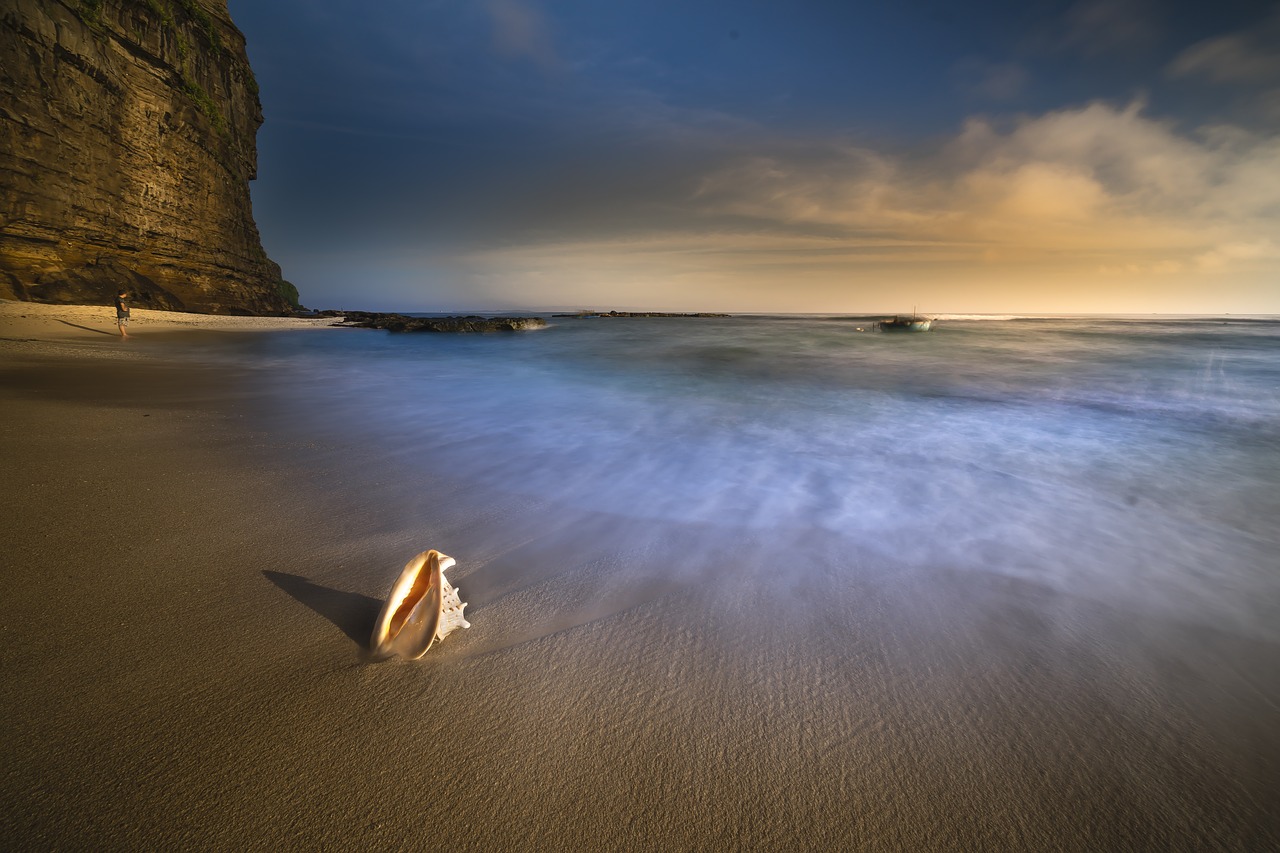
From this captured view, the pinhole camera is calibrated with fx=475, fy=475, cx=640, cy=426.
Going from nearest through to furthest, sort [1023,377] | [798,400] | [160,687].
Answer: [160,687], [798,400], [1023,377]

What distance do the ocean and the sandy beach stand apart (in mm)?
466

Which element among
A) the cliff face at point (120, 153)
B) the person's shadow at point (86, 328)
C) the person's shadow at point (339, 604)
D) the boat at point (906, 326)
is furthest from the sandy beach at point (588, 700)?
the boat at point (906, 326)

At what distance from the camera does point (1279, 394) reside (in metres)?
11.3

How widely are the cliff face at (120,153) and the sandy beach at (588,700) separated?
1016 inches

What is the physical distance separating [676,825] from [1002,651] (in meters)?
1.80

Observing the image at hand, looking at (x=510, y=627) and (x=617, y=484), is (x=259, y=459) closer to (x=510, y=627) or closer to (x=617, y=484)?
(x=617, y=484)

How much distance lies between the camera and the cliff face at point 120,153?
17703mm

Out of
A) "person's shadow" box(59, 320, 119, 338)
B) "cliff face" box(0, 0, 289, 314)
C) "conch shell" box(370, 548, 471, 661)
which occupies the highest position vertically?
"cliff face" box(0, 0, 289, 314)

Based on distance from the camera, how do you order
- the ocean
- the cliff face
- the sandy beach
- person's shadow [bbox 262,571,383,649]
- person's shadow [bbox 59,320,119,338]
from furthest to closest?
the cliff face < person's shadow [bbox 59,320,119,338] < the ocean < person's shadow [bbox 262,571,383,649] < the sandy beach

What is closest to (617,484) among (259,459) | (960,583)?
(960,583)

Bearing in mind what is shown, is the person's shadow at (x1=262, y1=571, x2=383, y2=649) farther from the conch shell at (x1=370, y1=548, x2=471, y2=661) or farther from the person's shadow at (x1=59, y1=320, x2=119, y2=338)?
the person's shadow at (x1=59, y1=320, x2=119, y2=338)

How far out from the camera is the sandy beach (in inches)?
53.9

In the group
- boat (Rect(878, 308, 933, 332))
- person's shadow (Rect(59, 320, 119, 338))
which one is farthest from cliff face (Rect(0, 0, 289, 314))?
boat (Rect(878, 308, 933, 332))

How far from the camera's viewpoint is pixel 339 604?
2.29 m
